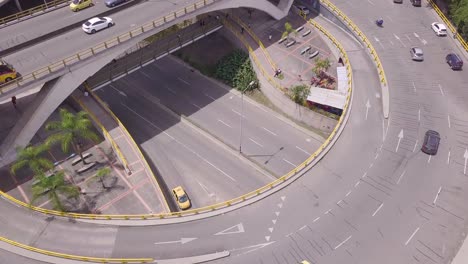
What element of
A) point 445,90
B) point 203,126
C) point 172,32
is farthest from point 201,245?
point 445,90

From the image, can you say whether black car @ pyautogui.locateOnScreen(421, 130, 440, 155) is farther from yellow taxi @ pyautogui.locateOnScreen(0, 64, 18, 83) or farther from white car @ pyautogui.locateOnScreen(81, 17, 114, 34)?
yellow taxi @ pyautogui.locateOnScreen(0, 64, 18, 83)

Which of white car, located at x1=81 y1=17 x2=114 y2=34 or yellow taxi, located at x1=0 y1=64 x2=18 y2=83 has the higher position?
white car, located at x1=81 y1=17 x2=114 y2=34

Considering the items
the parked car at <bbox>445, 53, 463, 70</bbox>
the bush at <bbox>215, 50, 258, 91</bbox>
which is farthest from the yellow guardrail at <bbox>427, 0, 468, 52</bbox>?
the bush at <bbox>215, 50, 258, 91</bbox>

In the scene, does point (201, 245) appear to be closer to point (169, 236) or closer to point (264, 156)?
point (169, 236)

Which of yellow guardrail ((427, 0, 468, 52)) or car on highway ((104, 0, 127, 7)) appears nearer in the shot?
car on highway ((104, 0, 127, 7))

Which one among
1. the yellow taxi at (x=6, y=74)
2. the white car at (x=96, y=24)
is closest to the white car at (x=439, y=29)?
the white car at (x=96, y=24)
